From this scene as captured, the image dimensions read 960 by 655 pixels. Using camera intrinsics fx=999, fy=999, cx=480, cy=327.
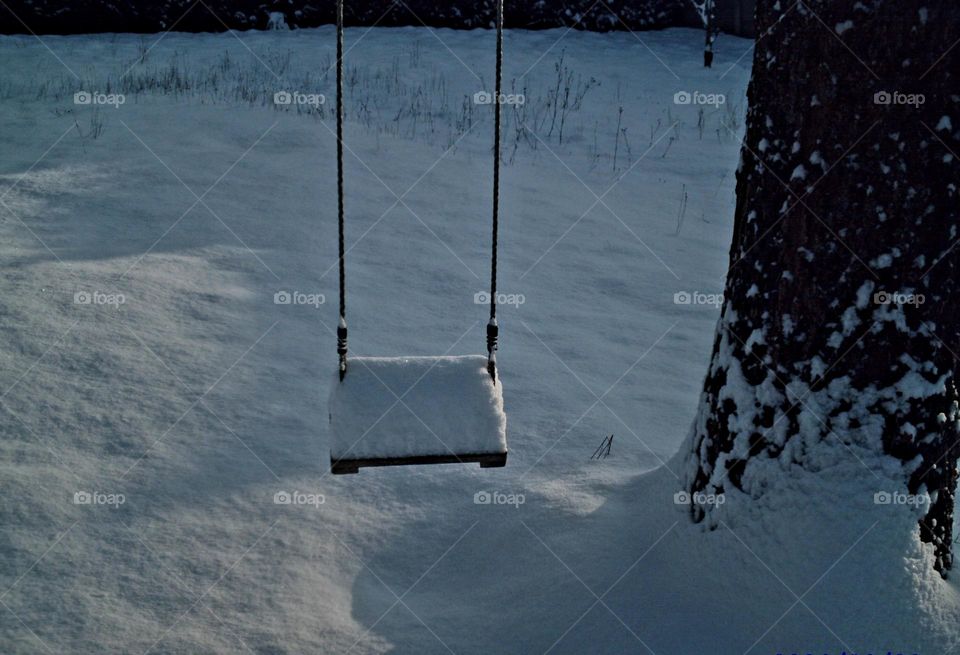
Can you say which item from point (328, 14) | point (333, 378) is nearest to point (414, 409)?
Answer: point (333, 378)

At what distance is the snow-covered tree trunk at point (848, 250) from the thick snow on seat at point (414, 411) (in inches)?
36.7

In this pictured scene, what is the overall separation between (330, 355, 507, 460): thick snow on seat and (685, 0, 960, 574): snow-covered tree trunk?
93 cm

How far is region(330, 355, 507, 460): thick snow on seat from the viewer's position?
3123mm

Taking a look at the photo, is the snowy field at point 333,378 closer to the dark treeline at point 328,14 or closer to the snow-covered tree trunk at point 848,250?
the snow-covered tree trunk at point 848,250

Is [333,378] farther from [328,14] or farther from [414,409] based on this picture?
[328,14]

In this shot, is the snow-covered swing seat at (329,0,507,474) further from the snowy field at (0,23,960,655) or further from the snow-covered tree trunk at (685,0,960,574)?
the snow-covered tree trunk at (685,0,960,574)

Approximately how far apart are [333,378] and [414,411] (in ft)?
1.15

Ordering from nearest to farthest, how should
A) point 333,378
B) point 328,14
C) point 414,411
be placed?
point 414,411, point 333,378, point 328,14

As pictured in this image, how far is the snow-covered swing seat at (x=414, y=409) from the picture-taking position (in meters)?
3.10

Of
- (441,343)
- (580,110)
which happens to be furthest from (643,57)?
(441,343)

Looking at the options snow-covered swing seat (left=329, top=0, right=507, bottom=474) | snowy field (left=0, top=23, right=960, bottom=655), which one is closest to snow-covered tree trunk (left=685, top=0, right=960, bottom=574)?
snowy field (left=0, top=23, right=960, bottom=655)

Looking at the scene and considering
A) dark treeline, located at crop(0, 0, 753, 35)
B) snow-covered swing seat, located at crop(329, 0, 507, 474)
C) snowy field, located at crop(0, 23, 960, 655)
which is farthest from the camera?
dark treeline, located at crop(0, 0, 753, 35)

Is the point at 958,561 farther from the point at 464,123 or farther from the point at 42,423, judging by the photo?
the point at 464,123

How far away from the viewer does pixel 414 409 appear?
10.5 feet
